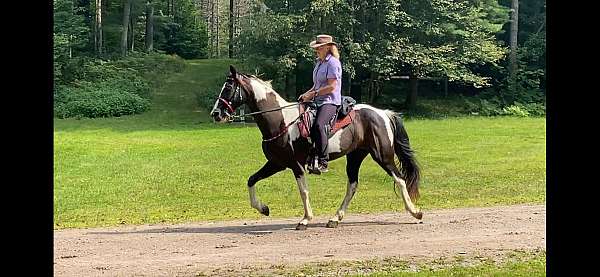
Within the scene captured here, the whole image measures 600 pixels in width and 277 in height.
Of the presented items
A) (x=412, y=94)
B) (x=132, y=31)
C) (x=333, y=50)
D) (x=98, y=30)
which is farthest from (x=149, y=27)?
(x=333, y=50)

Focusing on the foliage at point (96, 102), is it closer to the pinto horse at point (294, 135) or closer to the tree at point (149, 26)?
the tree at point (149, 26)

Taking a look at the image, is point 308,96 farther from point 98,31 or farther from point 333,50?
point 98,31

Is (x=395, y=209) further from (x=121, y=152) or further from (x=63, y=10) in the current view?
(x=63, y=10)

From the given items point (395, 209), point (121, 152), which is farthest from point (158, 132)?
point (395, 209)

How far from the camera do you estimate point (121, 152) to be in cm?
2031

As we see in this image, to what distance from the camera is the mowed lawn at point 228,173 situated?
12.0 metres

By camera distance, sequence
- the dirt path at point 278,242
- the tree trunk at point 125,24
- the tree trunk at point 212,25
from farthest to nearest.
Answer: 1. the tree trunk at point 212,25
2. the tree trunk at point 125,24
3. the dirt path at point 278,242

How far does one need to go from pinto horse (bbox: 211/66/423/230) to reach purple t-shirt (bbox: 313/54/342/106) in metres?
0.39

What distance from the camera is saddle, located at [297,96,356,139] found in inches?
363

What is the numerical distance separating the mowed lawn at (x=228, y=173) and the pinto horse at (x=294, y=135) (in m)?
1.64

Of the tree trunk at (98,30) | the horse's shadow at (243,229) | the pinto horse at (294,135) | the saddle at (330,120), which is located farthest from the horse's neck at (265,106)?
the tree trunk at (98,30)

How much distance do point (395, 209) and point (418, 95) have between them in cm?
2488

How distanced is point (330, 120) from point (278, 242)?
6.08 ft

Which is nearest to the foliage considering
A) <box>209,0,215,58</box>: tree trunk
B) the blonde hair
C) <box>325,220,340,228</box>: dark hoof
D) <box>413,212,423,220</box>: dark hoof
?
<box>209,0,215,58</box>: tree trunk
